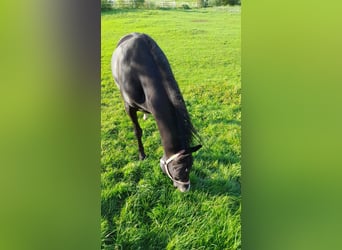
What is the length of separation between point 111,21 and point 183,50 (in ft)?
1.65

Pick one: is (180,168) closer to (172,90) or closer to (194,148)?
(194,148)

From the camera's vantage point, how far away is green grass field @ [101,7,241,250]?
108 inches

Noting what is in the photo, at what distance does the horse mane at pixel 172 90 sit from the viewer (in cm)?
276

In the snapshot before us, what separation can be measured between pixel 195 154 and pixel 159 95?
0.45 meters

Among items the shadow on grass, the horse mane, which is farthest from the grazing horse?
the shadow on grass

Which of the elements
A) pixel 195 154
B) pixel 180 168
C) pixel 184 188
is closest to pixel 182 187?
pixel 184 188

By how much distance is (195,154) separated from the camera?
2.79 meters

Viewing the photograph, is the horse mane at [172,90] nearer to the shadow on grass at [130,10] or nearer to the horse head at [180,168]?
the horse head at [180,168]
